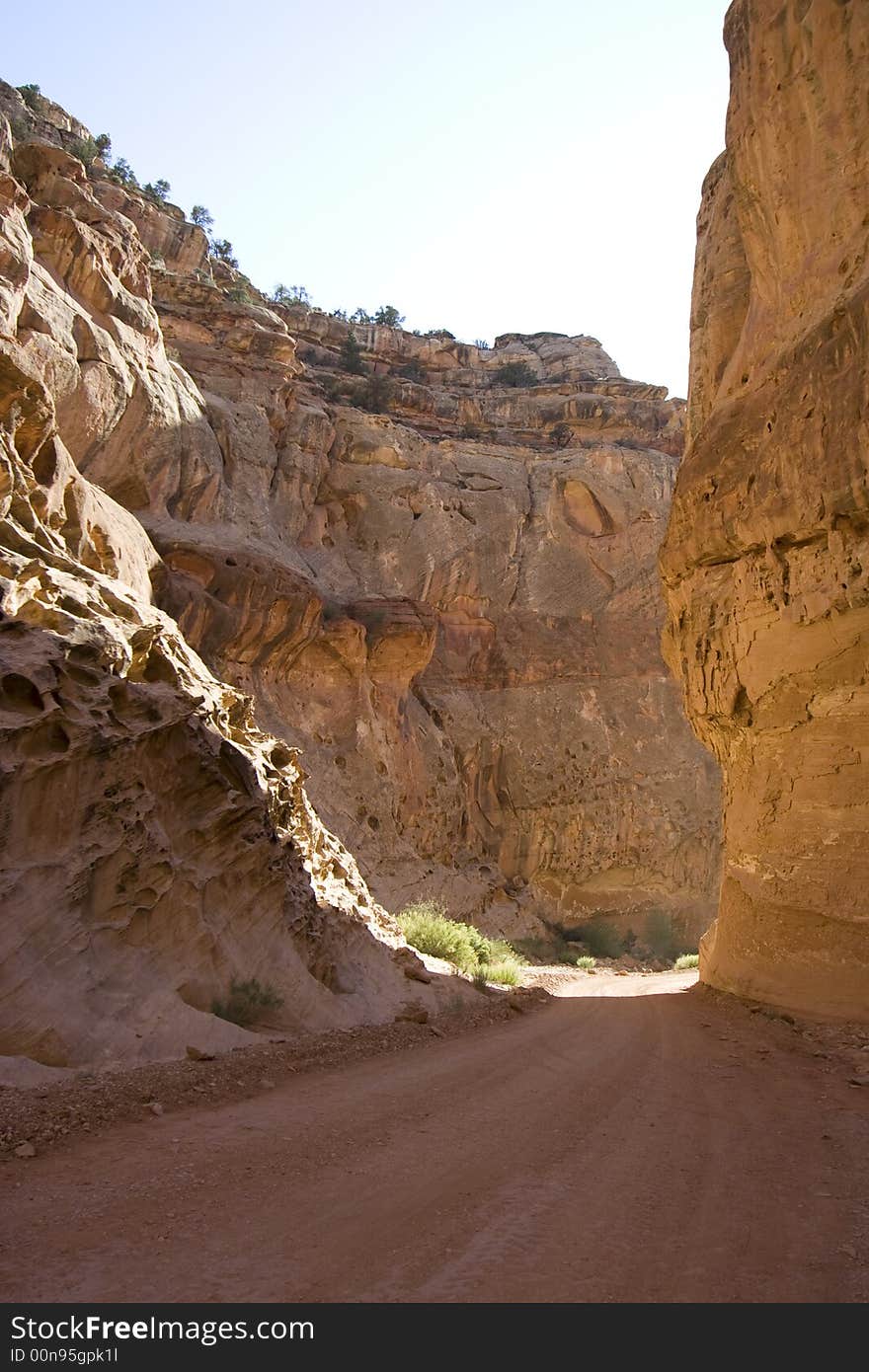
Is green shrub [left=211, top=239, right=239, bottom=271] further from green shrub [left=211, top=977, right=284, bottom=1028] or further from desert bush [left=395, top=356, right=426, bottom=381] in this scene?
green shrub [left=211, top=977, right=284, bottom=1028]

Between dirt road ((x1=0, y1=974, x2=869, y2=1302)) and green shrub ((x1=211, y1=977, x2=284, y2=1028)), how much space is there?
1.47 meters

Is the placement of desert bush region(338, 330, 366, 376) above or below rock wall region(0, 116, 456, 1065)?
above

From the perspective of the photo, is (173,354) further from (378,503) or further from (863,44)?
(863,44)

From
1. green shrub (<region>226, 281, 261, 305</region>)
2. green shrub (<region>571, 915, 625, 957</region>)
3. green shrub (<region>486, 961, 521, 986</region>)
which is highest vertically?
green shrub (<region>226, 281, 261, 305</region>)

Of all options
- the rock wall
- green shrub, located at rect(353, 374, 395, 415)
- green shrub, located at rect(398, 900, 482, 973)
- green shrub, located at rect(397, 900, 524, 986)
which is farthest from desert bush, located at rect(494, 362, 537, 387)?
green shrub, located at rect(398, 900, 482, 973)

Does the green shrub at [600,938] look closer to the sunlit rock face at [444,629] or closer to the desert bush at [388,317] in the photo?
the sunlit rock face at [444,629]

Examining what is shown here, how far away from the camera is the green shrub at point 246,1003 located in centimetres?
823

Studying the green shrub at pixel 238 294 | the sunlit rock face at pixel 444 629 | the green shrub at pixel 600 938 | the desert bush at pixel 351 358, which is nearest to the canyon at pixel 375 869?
the sunlit rock face at pixel 444 629

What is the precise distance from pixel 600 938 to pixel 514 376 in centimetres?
3346

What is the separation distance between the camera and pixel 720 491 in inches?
479

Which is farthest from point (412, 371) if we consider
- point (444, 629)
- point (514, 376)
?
point (444, 629)

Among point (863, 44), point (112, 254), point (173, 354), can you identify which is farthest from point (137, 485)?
point (863, 44)

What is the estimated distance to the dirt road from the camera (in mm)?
3197
